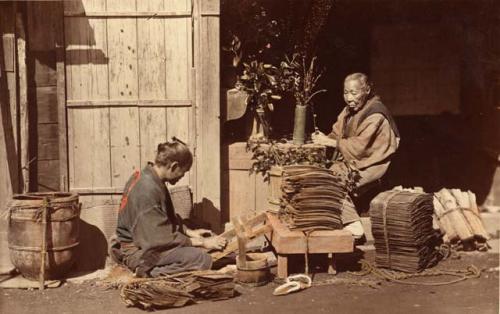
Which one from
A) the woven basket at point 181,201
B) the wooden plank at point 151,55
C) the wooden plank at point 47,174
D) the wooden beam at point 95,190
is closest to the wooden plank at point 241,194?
the woven basket at point 181,201

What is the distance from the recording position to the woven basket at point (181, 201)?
27.0 feet

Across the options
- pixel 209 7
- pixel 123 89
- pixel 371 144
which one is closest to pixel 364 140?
pixel 371 144

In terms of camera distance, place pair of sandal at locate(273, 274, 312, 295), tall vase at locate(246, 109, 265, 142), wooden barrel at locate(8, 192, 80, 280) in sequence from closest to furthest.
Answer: pair of sandal at locate(273, 274, 312, 295), wooden barrel at locate(8, 192, 80, 280), tall vase at locate(246, 109, 265, 142)

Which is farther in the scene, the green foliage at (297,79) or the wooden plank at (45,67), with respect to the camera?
the green foliage at (297,79)

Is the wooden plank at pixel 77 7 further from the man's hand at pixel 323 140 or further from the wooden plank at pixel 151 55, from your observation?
the man's hand at pixel 323 140

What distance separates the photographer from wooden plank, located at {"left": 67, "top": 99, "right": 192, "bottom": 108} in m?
8.30

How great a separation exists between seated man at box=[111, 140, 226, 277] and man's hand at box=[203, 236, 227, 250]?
0.37 ft

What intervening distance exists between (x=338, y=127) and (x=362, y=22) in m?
3.26

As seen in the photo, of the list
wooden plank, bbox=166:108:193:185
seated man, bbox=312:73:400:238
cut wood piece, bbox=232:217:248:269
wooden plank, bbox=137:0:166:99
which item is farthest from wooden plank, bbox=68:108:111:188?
seated man, bbox=312:73:400:238

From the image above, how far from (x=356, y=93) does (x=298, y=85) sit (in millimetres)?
757

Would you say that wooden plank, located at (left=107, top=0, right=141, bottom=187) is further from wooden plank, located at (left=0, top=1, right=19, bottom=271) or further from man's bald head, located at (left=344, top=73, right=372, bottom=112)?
man's bald head, located at (left=344, top=73, right=372, bottom=112)

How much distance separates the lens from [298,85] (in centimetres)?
878

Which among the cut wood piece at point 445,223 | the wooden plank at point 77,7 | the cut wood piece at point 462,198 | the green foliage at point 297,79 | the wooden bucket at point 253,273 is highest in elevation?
the wooden plank at point 77,7

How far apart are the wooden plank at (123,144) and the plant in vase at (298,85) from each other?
1898 mm
